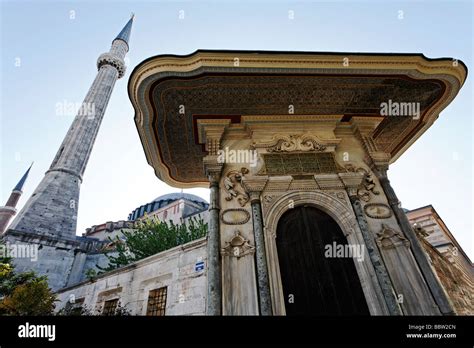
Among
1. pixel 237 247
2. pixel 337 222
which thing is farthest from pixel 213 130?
pixel 337 222

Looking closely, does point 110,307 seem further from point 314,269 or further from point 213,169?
point 314,269

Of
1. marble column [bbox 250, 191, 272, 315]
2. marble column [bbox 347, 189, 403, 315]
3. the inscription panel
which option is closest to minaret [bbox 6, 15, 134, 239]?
marble column [bbox 250, 191, 272, 315]

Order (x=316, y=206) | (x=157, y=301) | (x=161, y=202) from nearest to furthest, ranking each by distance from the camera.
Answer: (x=316, y=206)
(x=157, y=301)
(x=161, y=202)

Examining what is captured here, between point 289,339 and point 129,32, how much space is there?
37.6 m

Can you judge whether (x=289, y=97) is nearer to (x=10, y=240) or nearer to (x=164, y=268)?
(x=164, y=268)

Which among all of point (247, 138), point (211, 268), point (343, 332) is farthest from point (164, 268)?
point (343, 332)

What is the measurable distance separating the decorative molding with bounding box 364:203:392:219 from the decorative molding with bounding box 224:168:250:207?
246 centimetres

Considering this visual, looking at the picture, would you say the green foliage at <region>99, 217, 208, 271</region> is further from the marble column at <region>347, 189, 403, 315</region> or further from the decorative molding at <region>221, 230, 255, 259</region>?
the marble column at <region>347, 189, 403, 315</region>

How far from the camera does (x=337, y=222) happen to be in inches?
189

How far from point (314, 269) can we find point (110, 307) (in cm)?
847
